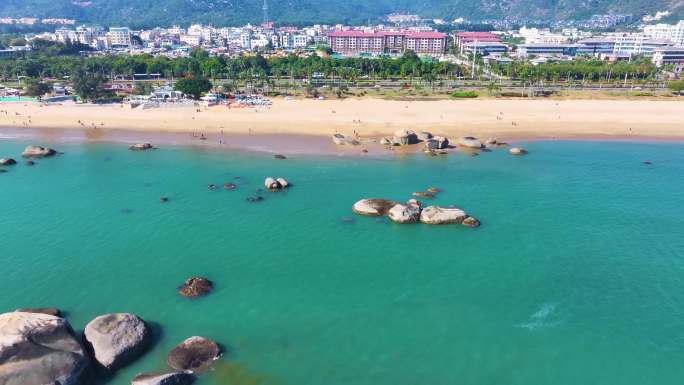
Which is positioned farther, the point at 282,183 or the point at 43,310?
the point at 282,183

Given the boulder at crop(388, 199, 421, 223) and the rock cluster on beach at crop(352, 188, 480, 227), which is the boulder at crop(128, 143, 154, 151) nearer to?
the rock cluster on beach at crop(352, 188, 480, 227)

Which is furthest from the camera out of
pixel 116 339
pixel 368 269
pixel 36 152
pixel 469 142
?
pixel 469 142

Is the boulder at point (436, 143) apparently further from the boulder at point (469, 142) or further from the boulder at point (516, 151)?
the boulder at point (516, 151)

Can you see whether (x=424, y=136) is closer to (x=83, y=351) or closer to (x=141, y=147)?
(x=141, y=147)

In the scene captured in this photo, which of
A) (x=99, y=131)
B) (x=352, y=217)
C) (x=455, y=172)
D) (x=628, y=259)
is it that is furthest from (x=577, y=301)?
(x=99, y=131)

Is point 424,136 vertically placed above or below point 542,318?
above

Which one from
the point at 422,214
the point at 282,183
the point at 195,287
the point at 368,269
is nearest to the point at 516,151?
the point at 422,214

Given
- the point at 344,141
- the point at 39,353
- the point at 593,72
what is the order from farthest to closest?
the point at 593,72
the point at 344,141
the point at 39,353

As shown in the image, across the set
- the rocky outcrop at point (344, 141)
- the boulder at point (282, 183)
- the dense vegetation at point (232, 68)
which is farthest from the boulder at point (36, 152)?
the dense vegetation at point (232, 68)
